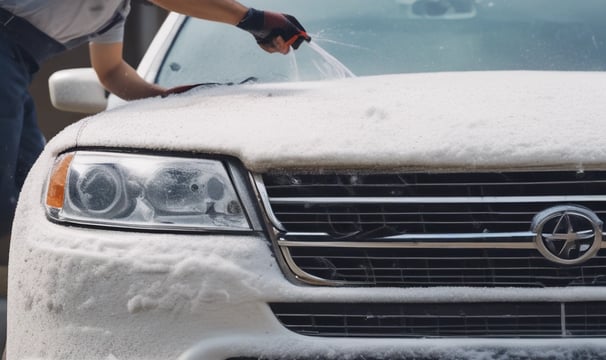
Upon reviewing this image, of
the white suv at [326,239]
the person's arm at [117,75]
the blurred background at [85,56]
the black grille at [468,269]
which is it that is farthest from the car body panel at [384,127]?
the blurred background at [85,56]

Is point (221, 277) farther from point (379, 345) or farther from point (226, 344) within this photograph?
point (379, 345)

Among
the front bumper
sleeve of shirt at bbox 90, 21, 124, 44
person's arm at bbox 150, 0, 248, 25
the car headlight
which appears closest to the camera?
the front bumper

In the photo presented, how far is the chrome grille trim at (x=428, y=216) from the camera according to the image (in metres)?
2.29

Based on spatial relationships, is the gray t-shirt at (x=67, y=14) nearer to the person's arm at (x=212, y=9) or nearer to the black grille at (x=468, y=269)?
the person's arm at (x=212, y=9)

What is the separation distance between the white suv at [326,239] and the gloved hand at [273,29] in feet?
2.83

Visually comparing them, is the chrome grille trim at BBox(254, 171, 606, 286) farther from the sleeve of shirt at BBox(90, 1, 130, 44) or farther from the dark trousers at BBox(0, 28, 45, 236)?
the sleeve of shirt at BBox(90, 1, 130, 44)

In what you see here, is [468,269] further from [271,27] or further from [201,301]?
[271,27]

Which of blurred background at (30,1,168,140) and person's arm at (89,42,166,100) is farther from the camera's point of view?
blurred background at (30,1,168,140)

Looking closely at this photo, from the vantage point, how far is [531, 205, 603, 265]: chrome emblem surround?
226 centimetres

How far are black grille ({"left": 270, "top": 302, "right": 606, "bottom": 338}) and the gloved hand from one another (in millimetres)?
1241

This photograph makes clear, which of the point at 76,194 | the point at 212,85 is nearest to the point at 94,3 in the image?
the point at 212,85

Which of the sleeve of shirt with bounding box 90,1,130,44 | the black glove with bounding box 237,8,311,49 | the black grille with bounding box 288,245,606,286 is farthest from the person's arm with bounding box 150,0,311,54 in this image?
the black grille with bounding box 288,245,606,286

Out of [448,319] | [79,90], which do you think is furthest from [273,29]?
[448,319]

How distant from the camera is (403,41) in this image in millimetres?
3777
